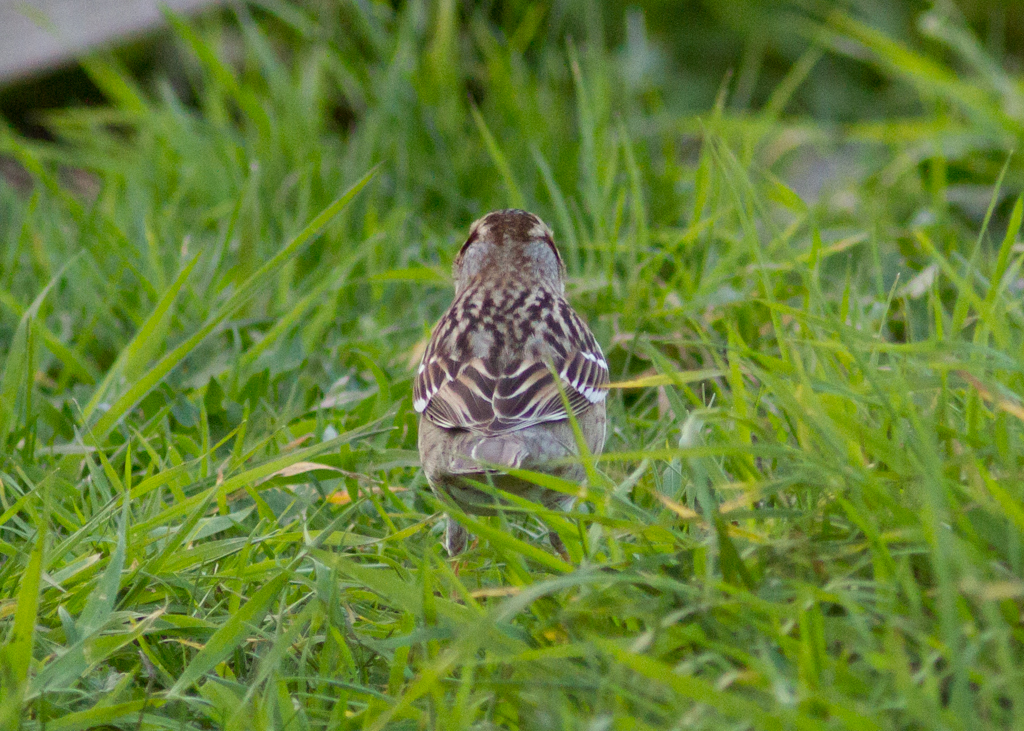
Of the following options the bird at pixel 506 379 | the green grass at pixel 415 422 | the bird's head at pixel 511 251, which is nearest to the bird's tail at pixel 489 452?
the bird at pixel 506 379

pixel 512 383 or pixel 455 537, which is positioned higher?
pixel 512 383

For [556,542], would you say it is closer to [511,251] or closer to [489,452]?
[489,452]

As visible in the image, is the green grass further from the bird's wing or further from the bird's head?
the bird's head

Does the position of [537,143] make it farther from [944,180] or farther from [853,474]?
[853,474]

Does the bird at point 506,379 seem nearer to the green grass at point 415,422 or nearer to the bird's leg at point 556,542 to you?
the bird's leg at point 556,542

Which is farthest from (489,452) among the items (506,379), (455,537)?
(506,379)

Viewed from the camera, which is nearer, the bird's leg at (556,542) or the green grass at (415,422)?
the green grass at (415,422)
